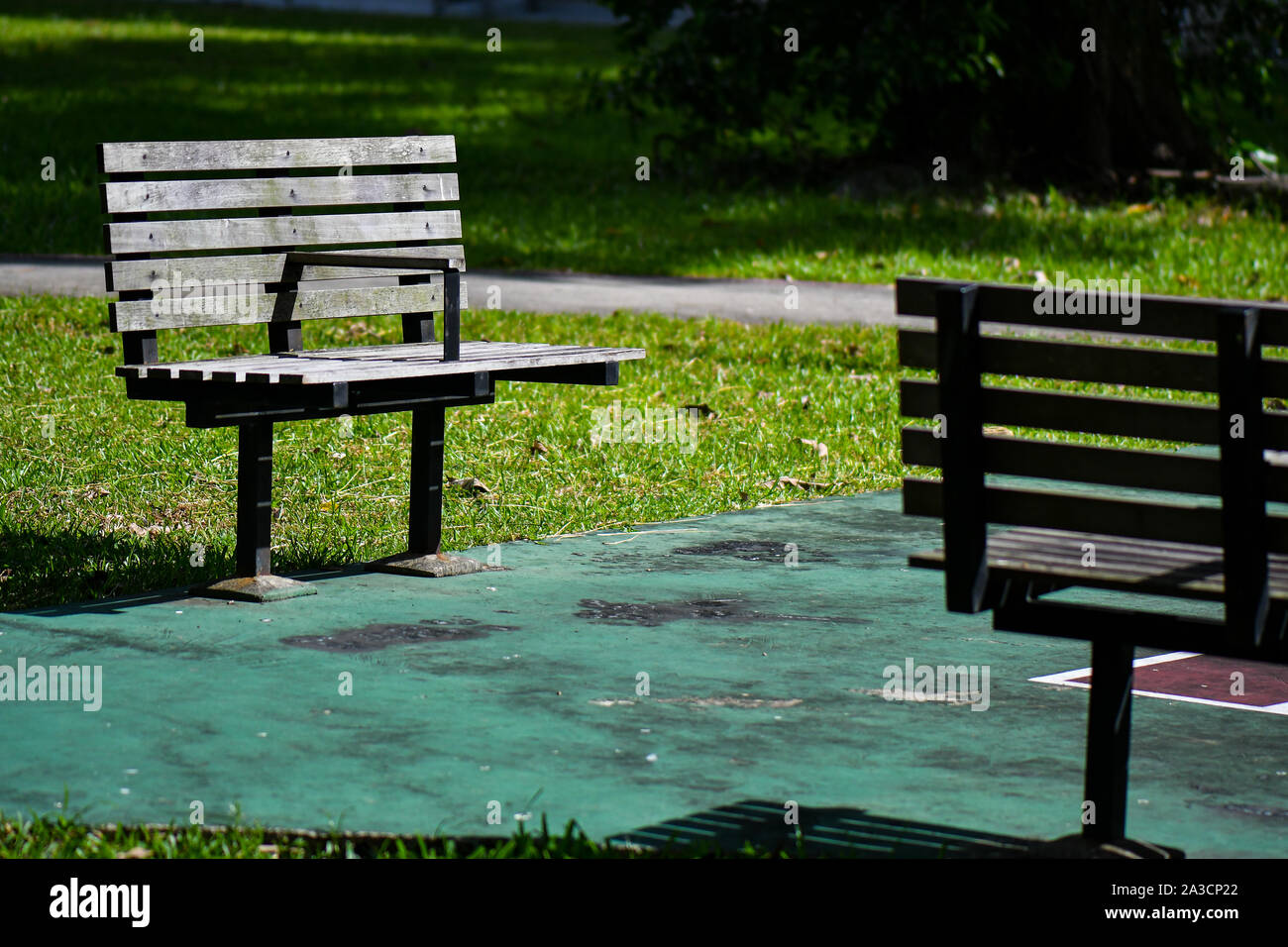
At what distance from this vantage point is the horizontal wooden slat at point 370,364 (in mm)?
5793

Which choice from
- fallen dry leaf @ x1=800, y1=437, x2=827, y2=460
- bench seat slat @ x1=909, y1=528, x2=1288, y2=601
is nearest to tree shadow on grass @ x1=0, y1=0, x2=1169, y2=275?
fallen dry leaf @ x1=800, y1=437, x2=827, y2=460

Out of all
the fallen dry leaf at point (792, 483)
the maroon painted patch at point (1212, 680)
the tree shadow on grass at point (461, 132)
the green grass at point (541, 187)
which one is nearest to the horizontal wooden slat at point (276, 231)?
the fallen dry leaf at point (792, 483)

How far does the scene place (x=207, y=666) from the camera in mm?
5426

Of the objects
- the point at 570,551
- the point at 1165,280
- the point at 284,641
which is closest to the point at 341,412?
the point at 284,641

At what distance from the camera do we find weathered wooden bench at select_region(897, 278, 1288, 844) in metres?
3.80

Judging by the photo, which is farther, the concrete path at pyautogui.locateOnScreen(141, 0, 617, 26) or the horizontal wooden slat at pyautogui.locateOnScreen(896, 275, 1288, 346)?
the concrete path at pyautogui.locateOnScreen(141, 0, 617, 26)

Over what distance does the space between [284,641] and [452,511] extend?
2.04m

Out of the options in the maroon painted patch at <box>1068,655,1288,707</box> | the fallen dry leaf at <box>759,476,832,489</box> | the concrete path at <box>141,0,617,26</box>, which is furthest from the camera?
the concrete path at <box>141,0,617,26</box>

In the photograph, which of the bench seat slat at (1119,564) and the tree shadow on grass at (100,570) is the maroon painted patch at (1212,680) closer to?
the bench seat slat at (1119,564)

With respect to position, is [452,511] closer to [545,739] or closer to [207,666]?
[207,666]

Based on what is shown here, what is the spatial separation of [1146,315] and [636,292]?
10.2 m

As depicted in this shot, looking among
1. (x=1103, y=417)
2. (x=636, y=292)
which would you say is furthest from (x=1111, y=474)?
(x=636, y=292)

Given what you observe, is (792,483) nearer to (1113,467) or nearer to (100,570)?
(100,570)

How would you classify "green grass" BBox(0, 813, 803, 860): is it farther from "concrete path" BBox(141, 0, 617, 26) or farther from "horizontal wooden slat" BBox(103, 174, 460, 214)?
"concrete path" BBox(141, 0, 617, 26)
